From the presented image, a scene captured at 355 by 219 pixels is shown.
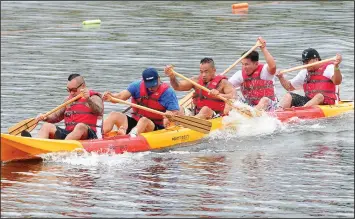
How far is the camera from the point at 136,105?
64.7 ft

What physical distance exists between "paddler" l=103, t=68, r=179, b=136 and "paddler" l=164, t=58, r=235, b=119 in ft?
3.87

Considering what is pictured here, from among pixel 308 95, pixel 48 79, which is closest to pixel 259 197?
pixel 308 95

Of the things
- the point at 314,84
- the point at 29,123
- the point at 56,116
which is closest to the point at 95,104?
the point at 56,116

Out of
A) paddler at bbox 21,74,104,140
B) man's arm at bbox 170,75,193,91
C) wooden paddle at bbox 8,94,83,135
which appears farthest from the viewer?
man's arm at bbox 170,75,193,91

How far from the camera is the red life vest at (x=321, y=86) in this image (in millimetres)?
23359

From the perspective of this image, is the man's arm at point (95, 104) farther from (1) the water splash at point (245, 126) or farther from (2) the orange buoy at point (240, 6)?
(2) the orange buoy at point (240, 6)

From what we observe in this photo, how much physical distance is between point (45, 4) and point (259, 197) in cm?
2854

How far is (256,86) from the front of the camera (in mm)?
22703

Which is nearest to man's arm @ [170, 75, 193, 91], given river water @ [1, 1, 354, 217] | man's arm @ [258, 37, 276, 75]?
river water @ [1, 1, 354, 217]

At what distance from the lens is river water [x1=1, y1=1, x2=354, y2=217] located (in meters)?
15.9

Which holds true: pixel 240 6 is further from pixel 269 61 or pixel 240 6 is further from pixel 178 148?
pixel 178 148

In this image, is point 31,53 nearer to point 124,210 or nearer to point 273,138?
point 273,138

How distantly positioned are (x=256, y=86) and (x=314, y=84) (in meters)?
1.44

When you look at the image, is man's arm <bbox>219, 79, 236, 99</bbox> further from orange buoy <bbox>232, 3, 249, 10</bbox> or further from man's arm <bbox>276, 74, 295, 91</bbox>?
orange buoy <bbox>232, 3, 249, 10</bbox>
